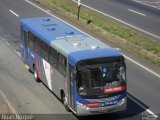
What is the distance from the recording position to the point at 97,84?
56.4 ft

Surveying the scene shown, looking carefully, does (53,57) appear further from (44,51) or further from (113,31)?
(113,31)

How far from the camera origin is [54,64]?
19750 millimetres

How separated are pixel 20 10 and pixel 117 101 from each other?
2278cm

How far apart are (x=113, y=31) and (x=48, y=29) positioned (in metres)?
10.4

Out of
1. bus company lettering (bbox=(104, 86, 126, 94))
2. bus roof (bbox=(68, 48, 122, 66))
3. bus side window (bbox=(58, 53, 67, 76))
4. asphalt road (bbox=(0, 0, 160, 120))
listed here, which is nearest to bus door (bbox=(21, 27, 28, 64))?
asphalt road (bbox=(0, 0, 160, 120))

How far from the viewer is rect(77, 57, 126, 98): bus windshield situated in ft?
56.1

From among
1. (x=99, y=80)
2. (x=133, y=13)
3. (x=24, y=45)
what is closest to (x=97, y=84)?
(x=99, y=80)

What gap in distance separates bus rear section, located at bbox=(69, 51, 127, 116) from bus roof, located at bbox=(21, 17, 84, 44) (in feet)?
10.6

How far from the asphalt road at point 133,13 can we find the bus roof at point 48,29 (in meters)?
10.3

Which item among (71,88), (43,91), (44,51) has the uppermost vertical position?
(71,88)

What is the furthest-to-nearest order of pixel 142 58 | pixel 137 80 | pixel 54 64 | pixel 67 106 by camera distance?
pixel 142 58 < pixel 137 80 < pixel 54 64 < pixel 67 106

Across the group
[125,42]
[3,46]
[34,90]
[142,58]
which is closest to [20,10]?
[3,46]

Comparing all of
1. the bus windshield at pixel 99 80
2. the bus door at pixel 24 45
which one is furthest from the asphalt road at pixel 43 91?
the bus windshield at pixel 99 80

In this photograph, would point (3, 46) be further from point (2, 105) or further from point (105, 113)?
point (105, 113)
